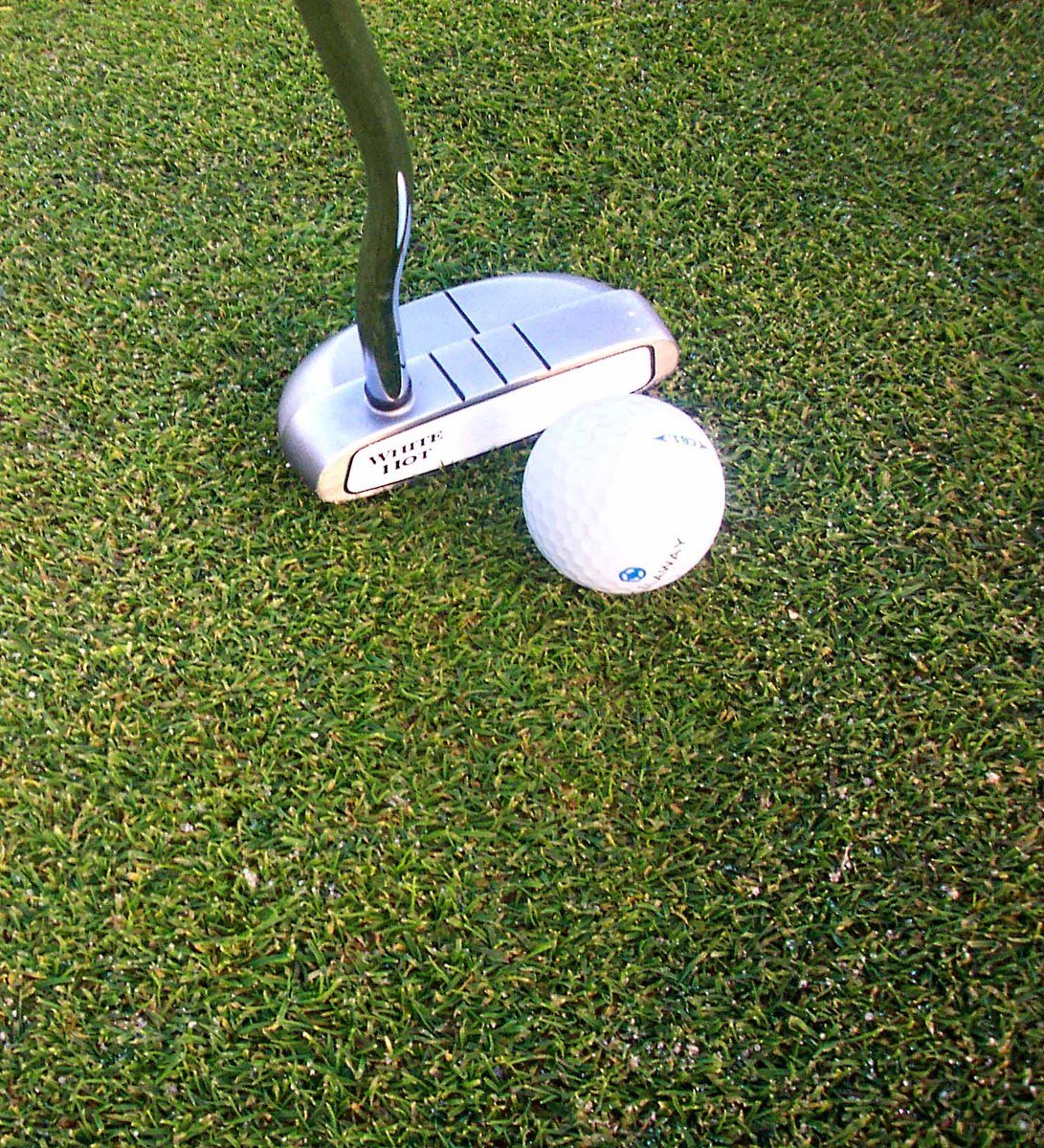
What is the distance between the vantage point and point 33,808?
1.73 meters

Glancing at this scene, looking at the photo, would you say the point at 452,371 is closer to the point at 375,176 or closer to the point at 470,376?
the point at 470,376

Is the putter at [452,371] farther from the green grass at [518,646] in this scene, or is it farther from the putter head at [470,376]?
the green grass at [518,646]

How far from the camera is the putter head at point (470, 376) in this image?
6.36 feet

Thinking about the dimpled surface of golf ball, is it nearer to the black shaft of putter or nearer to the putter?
the putter

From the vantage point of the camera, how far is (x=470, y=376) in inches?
77.8

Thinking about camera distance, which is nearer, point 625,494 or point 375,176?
point 375,176

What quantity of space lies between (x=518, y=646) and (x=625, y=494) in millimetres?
388

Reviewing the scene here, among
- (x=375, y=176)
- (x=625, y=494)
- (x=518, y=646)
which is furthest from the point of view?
(x=518, y=646)

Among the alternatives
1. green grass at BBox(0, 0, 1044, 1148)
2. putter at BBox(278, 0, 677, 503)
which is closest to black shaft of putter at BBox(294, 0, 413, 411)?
putter at BBox(278, 0, 677, 503)

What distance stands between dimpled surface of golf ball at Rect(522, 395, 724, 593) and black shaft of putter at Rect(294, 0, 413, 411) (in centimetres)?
33

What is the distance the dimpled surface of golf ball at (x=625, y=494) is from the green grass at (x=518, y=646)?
Answer: 0.17 meters

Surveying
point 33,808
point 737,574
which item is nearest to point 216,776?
point 33,808

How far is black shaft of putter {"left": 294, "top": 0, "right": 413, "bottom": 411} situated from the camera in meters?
1.28

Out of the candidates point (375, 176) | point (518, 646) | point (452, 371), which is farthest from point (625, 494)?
point (375, 176)
